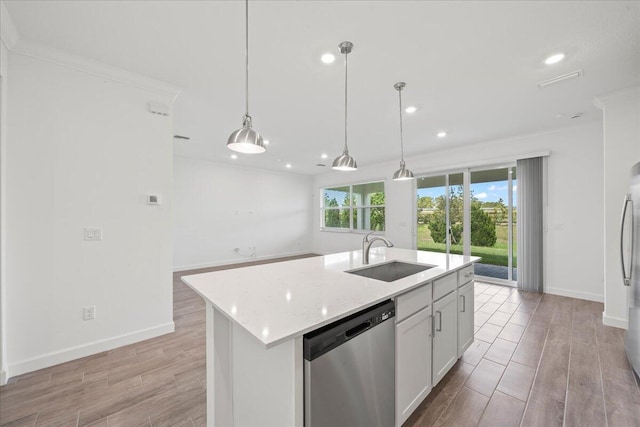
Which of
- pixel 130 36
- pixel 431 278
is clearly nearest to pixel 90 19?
pixel 130 36

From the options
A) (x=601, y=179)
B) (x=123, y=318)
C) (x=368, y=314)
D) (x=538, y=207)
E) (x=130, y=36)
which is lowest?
(x=123, y=318)

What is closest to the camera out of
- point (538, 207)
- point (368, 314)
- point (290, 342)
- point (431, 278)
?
point (290, 342)

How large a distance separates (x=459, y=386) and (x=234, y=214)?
5942 mm

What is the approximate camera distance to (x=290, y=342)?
98 cm

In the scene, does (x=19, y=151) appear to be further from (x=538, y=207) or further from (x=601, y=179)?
(x=601, y=179)

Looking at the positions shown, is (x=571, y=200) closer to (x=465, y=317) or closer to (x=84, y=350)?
(x=465, y=317)

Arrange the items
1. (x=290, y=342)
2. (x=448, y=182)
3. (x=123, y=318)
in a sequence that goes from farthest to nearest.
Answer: (x=448, y=182) → (x=123, y=318) → (x=290, y=342)

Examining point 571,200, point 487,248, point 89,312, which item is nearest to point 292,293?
point 89,312

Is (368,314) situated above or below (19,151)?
below

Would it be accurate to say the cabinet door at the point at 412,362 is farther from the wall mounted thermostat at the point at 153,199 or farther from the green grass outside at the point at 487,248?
the green grass outside at the point at 487,248

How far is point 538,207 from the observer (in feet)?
13.5

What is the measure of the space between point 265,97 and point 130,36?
1.29m

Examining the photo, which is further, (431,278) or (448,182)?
(448,182)

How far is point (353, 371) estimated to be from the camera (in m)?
1.17
